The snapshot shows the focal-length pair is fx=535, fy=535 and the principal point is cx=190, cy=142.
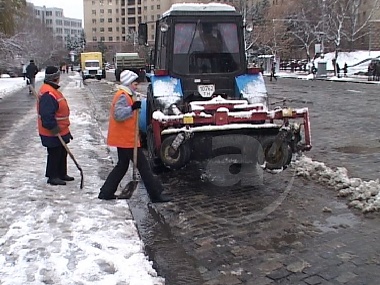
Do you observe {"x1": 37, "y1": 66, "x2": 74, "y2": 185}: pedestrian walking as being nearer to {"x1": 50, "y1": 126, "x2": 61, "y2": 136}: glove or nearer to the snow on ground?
{"x1": 50, "y1": 126, "x2": 61, "y2": 136}: glove

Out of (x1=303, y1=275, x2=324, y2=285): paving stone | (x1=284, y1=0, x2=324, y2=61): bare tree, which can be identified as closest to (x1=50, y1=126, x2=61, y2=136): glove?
(x1=303, y1=275, x2=324, y2=285): paving stone

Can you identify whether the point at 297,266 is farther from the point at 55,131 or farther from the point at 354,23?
the point at 354,23

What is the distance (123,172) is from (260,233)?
2.19 meters

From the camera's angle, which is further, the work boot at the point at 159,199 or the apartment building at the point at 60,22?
the apartment building at the point at 60,22

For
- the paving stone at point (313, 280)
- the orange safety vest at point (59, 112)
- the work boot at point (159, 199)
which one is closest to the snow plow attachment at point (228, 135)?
the work boot at point (159, 199)

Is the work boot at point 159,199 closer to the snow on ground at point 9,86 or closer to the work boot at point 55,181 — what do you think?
the work boot at point 55,181

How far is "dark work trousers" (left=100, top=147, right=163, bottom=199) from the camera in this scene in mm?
6977

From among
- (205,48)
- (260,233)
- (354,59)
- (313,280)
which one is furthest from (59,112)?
(354,59)

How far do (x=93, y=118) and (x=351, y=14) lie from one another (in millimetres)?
45762

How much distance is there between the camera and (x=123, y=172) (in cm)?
709

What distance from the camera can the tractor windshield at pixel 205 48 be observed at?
344 inches

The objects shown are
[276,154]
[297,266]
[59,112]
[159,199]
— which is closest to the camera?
[297,266]

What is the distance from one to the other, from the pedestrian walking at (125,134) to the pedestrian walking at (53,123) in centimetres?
98

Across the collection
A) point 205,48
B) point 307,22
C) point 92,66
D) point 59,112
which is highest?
point 307,22
